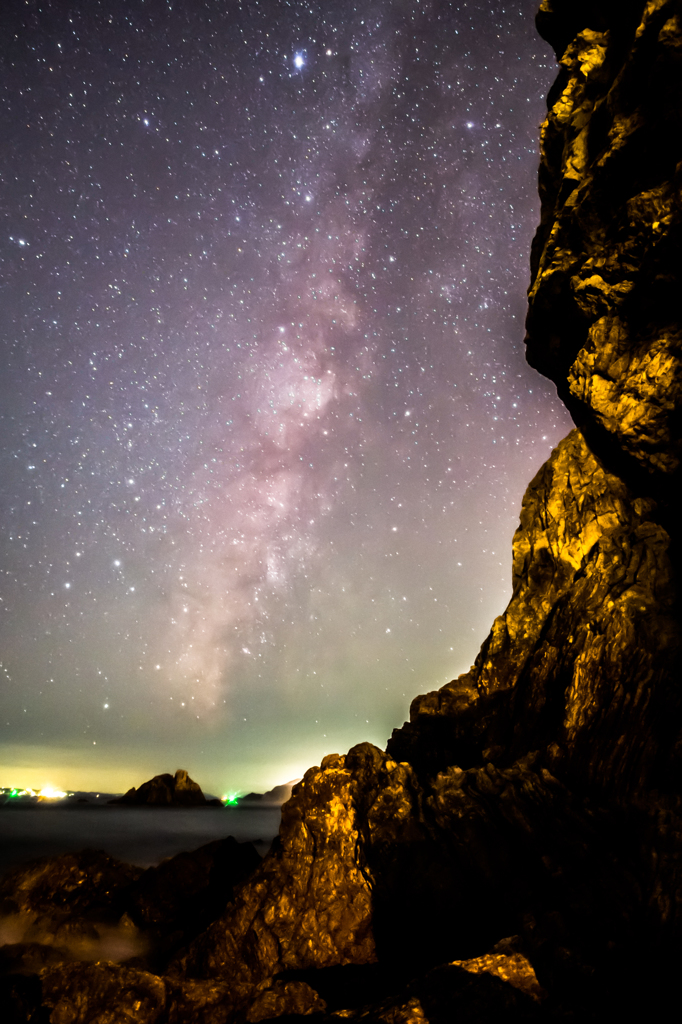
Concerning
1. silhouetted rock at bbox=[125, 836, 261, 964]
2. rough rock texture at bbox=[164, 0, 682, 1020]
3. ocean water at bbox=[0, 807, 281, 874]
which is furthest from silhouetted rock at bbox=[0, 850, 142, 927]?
ocean water at bbox=[0, 807, 281, 874]

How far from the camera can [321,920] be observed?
450 inches

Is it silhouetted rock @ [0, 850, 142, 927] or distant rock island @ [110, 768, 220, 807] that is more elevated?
distant rock island @ [110, 768, 220, 807]

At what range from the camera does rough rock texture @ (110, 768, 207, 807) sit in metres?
98.8

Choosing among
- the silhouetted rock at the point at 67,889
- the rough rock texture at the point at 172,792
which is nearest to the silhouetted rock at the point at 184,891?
the silhouetted rock at the point at 67,889

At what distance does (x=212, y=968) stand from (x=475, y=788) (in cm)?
771

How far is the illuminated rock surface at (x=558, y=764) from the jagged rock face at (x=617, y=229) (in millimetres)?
69

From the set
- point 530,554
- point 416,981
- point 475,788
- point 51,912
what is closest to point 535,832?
point 475,788

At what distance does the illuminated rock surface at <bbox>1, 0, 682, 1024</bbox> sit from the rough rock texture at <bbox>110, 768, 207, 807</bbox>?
96.0m

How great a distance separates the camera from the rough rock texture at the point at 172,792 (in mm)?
98812

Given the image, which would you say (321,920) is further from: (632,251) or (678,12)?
(678,12)

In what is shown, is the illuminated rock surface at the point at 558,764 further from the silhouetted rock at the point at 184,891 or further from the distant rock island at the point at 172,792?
the distant rock island at the point at 172,792

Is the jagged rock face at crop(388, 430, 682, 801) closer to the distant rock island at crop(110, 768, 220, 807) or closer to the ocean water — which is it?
the ocean water

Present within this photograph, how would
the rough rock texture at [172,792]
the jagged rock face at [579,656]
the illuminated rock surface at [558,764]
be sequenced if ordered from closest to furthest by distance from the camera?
1. the illuminated rock surface at [558,764]
2. the jagged rock face at [579,656]
3. the rough rock texture at [172,792]

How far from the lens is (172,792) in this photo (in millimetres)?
99500
